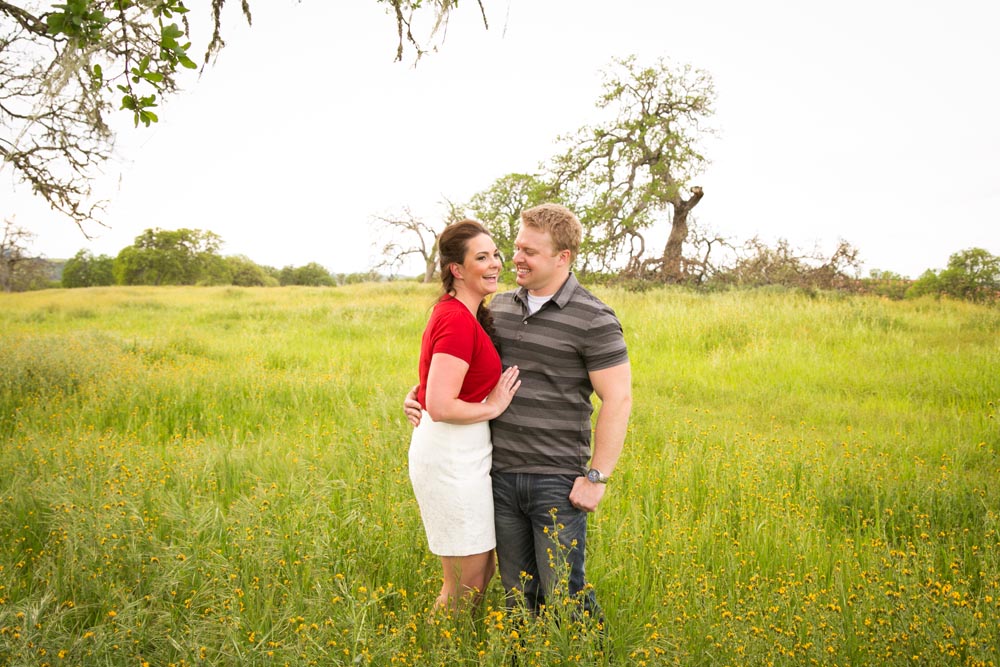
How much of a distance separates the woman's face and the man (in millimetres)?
138

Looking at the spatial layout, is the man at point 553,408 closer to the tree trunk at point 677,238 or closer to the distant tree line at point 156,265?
the tree trunk at point 677,238

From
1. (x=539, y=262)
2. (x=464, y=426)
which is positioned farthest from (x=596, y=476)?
(x=539, y=262)

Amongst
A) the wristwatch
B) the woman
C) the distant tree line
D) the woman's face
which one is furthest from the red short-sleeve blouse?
the distant tree line

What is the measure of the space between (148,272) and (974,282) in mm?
62347

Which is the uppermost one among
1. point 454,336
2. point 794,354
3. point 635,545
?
point 454,336

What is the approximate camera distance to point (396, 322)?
1542 cm

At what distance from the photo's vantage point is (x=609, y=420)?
278 cm

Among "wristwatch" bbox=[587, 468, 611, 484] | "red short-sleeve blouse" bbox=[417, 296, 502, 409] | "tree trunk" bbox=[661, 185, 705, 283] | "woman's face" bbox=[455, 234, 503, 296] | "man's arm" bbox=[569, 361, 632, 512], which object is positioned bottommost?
"wristwatch" bbox=[587, 468, 611, 484]

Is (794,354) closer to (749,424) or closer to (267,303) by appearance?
(749,424)

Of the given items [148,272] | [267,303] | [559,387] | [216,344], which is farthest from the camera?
[148,272]

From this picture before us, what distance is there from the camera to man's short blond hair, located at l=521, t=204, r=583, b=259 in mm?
2766

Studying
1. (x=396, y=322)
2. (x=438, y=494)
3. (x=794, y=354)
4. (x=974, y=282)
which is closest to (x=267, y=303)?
(x=396, y=322)

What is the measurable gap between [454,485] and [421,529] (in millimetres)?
1443

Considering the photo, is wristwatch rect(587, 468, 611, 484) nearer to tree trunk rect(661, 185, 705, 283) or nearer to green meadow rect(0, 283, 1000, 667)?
green meadow rect(0, 283, 1000, 667)
